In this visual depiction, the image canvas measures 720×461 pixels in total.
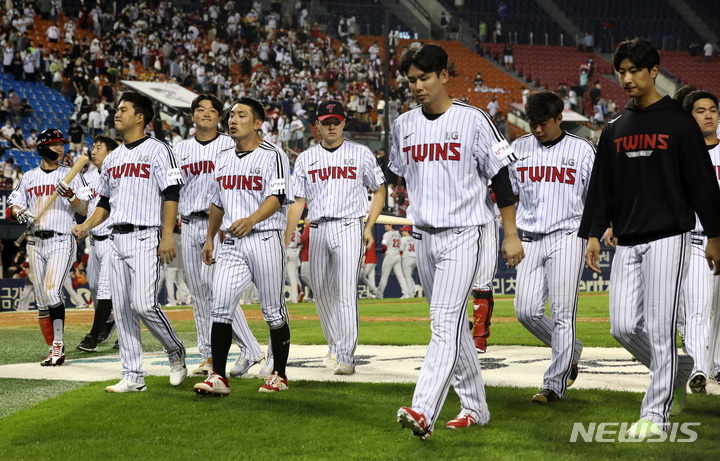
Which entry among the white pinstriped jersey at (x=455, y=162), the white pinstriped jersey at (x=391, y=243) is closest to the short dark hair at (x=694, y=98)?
the white pinstriped jersey at (x=455, y=162)

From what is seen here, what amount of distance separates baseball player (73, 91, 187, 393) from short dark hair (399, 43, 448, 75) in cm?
259

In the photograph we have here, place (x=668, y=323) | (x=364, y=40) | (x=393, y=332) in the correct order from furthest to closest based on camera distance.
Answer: (x=364, y=40)
(x=393, y=332)
(x=668, y=323)

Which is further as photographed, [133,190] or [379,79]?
[379,79]

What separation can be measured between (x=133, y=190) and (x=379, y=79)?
28417 millimetres

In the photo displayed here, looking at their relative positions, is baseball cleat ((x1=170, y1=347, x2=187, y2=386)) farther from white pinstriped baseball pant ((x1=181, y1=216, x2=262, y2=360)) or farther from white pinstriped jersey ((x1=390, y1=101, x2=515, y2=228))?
white pinstriped jersey ((x1=390, y1=101, x2=515, y2=228))

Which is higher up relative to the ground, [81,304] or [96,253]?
[96,253]

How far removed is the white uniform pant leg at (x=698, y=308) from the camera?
627 cm

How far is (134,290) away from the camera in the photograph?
6.62 meters

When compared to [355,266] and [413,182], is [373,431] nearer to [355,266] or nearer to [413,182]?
[413,182]

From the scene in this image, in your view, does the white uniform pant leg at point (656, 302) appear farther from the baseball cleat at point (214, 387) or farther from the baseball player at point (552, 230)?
the baseball cleat at point (214, 387)

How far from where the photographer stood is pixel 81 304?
64.8 ft

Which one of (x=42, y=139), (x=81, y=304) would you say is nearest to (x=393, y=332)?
(x=42, y=139)

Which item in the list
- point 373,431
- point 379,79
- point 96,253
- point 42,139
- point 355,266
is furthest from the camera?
point 379,79
